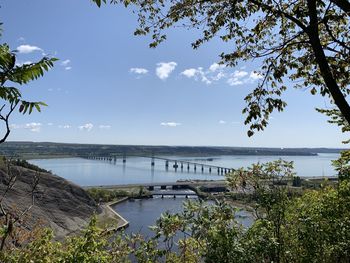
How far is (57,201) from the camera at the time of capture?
6619cm

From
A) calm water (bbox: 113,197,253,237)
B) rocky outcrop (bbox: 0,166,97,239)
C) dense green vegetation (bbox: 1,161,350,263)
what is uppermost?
dense green vegetation (bbox: 1,161,350,263)

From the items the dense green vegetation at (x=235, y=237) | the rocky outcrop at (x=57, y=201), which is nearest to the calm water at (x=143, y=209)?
the rocky outcrop at (x=57, y=201)

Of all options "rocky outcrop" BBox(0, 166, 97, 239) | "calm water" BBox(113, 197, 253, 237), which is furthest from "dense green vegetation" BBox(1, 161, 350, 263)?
"calm water" BBox(113, 197, 253, 237)

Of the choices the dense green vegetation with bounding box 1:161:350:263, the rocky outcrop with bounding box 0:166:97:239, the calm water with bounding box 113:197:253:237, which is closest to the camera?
the dense green vegetation with bounding box 1:161:350:263

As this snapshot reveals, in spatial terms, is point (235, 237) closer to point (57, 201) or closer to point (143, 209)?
point (57, 201)

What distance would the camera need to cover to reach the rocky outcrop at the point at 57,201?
2116 inches

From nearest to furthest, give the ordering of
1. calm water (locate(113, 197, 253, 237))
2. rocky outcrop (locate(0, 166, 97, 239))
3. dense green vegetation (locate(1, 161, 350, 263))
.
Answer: dense green vegetation (locate(1, 161, 350, 263)) → rocky outcrop (locate(0, 166, 97, 239)) → calm water (locate(113, 197, 253, 237))

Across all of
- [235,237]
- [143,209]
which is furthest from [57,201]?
[235,237]

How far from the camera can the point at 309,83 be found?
20.3 feet

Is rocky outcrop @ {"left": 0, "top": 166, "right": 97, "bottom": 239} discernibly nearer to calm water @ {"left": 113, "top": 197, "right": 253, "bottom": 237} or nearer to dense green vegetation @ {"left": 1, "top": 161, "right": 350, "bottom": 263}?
calm water @ {"left": 113, "top": 197, "right": 253, "bottom": 237}

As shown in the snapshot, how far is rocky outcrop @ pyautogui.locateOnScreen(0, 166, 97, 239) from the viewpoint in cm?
5375

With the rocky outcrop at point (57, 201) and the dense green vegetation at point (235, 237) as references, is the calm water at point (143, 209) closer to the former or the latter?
the rocky outcrop at point (57, 201)

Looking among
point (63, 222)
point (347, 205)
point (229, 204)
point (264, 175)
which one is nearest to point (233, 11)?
point (229, 204)

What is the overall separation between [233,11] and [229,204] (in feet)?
8.12
